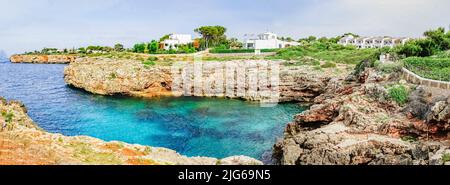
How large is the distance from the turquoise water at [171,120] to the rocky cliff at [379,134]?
521 centimetres

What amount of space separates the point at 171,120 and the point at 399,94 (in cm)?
1949

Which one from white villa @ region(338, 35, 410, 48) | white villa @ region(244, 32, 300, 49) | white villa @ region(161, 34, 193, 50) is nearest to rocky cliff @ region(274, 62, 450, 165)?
white villa @ region(244, 32, 300, 49)

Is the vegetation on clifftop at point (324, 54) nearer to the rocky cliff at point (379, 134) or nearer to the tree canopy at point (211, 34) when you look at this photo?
the tree canopy at point (211, 34)

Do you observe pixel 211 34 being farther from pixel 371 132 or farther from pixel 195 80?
pixel 371 132

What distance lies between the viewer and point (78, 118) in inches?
1309

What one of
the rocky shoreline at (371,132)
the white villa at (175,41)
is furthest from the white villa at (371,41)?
the rocky shoreline at (371,132)

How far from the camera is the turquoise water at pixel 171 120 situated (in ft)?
84.2

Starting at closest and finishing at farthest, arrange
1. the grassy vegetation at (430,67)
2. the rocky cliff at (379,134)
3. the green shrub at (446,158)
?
the green shrub at (446,158)
the rocky cliff at (379,134)
the grassy vegetation at (430,67)

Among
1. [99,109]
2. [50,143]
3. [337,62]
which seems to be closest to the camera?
[50,143]
